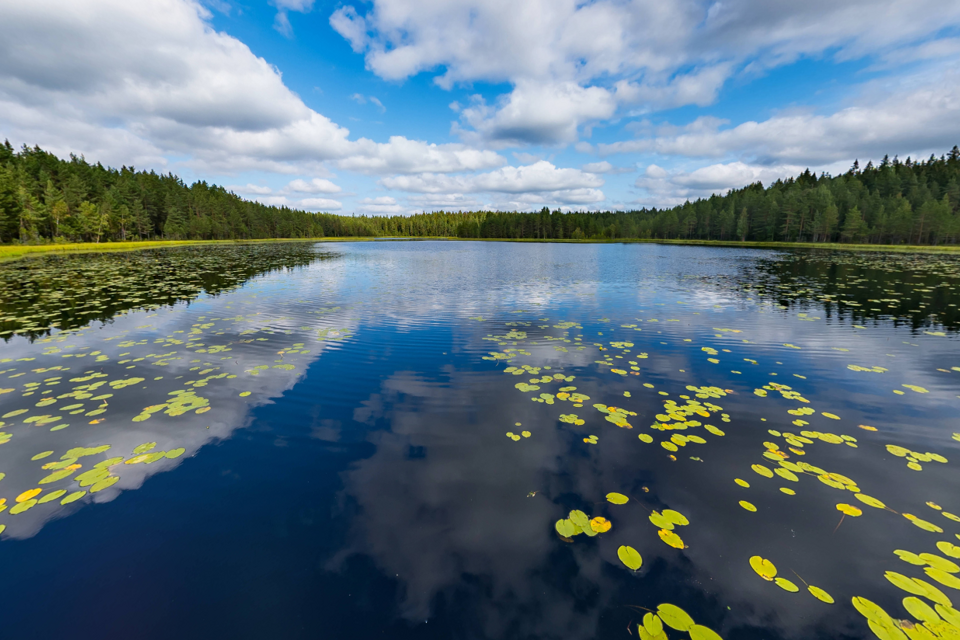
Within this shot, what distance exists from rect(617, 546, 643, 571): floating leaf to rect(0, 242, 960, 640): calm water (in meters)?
0.05

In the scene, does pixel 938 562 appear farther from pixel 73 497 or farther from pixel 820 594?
pixel 73 497

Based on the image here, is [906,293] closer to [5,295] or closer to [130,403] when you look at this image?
[130,403]

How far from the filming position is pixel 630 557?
13.7 feet

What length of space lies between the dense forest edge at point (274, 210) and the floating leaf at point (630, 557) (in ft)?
322

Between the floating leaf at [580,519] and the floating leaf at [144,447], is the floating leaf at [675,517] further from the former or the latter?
the floating leaf at [144,447]

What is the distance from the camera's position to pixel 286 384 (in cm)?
903

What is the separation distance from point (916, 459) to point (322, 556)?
370 inches

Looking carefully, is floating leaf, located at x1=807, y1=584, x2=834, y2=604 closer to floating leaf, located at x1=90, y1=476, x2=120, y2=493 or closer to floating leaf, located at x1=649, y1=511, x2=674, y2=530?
floating leaf, located at x1=649, y1=511, x2=674, y2=530

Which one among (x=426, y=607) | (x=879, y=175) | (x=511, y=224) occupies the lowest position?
(x=426, y=607)

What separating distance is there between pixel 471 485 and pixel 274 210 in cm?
18155

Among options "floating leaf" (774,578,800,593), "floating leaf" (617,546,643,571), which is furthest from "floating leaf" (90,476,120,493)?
"floating leaf" (774,578,800,593)

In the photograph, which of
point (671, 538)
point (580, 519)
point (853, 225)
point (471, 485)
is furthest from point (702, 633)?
point (853, 225)

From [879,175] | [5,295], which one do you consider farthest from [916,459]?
[879,175]

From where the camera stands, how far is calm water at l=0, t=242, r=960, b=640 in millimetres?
3670
